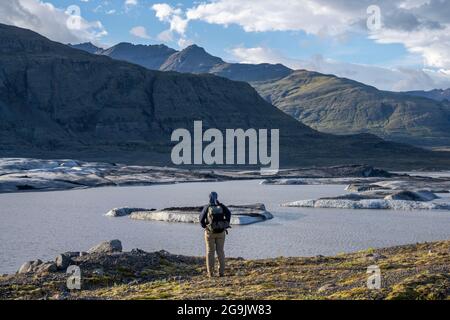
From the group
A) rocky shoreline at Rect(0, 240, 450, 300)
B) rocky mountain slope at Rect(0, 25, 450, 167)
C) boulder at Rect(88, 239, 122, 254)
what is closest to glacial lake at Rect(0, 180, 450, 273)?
boulder at Rect(88, 239, 122, 254)

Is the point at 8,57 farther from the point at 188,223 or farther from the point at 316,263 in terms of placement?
the point at 316,263

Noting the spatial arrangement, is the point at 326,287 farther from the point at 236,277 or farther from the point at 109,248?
the point at 109,248

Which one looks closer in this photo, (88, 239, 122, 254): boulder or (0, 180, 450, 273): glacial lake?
(88, 239, 122, 254): boulder

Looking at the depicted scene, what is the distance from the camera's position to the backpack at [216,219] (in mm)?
18266

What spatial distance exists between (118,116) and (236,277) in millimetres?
162915

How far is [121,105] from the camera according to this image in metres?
183

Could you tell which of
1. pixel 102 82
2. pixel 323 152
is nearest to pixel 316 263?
pixel 323 152

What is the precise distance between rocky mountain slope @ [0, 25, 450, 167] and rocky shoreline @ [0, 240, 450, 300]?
123m

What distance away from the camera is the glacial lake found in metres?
31.1

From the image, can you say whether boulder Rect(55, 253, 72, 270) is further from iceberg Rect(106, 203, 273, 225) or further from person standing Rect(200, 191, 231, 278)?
iceberg Rect(106, 203, 273, 225)

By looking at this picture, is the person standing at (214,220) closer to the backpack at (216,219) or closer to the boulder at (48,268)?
the backpack at (216,219)

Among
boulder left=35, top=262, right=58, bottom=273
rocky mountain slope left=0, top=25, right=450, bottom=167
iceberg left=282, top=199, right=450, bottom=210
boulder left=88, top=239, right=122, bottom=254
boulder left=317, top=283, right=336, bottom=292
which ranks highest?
rocky mountain slope left=0, top=25, right=450, bottom=167

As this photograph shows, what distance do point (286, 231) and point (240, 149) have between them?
4763 inches
